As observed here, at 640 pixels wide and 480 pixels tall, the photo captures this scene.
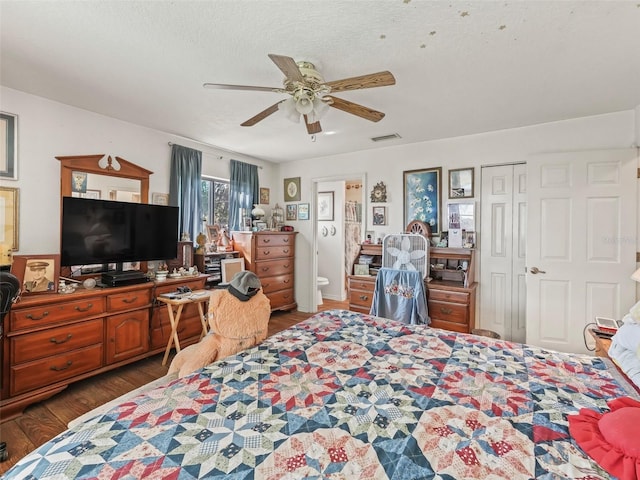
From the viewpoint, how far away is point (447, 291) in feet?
10.8

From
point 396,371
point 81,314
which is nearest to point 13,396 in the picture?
point 81,314

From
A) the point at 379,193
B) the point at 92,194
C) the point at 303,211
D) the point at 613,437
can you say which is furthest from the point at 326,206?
the point at 613,437

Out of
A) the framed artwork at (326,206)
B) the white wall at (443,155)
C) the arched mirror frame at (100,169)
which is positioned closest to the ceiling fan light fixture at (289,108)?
the white wall at (443,155)

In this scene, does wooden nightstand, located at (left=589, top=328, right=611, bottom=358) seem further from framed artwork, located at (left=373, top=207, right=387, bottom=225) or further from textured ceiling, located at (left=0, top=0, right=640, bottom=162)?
framed artwork, located at (left=373, top=207, right=387, bottom=225)

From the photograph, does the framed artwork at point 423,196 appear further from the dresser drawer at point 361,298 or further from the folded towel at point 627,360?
the folded towel at point 627,360

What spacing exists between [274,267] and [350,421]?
356cm

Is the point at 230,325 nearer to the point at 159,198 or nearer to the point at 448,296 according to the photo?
the point at 159,198

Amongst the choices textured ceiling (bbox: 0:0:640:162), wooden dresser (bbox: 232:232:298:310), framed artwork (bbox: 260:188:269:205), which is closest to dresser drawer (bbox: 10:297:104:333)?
textured ceiling (bbox: 0:0:640:162)

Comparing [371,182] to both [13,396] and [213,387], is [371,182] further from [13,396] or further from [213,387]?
[13,396]

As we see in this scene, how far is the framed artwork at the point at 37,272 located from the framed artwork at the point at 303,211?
3.12 metres

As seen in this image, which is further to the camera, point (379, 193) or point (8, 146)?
point (379, 193)

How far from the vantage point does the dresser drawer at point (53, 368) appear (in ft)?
7.02

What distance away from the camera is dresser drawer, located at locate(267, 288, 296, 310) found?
4477 mm

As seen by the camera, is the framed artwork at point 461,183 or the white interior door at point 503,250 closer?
the white interior door at point 503,250
